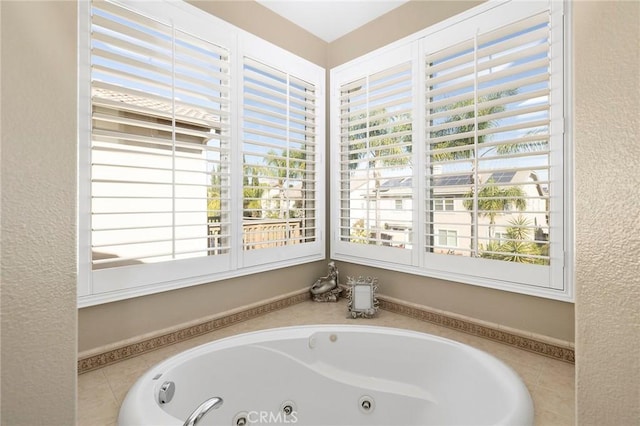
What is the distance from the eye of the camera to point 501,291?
175 centimetres

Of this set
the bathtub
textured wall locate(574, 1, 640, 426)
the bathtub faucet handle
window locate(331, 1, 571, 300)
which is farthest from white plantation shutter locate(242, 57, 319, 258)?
textured wall locate(574, 1, 640, 426)

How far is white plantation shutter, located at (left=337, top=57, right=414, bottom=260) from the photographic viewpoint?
213 centimetres

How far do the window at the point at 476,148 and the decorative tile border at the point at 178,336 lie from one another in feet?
2.38

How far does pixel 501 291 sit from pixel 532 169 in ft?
2.26

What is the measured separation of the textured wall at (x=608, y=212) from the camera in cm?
41

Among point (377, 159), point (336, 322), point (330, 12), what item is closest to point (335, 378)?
point (336, 322)

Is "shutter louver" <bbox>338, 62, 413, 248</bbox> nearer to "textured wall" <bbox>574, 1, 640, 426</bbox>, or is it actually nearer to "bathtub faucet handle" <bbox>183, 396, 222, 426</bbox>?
"bathtub faucet handle" <bbox>183, 396, 222, 426</bbox>

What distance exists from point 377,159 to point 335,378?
1.45 meters

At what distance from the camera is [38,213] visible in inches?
17.6

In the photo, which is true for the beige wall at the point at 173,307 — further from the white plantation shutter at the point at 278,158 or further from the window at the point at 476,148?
the window at the point at 476,148

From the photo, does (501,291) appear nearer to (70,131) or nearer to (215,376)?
(215,376)

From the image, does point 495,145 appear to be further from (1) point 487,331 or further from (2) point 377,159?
(1) point 487,331

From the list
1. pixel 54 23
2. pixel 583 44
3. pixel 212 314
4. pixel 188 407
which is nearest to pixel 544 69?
pixel 583 44

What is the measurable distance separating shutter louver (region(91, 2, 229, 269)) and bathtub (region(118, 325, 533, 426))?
0.61 meters
